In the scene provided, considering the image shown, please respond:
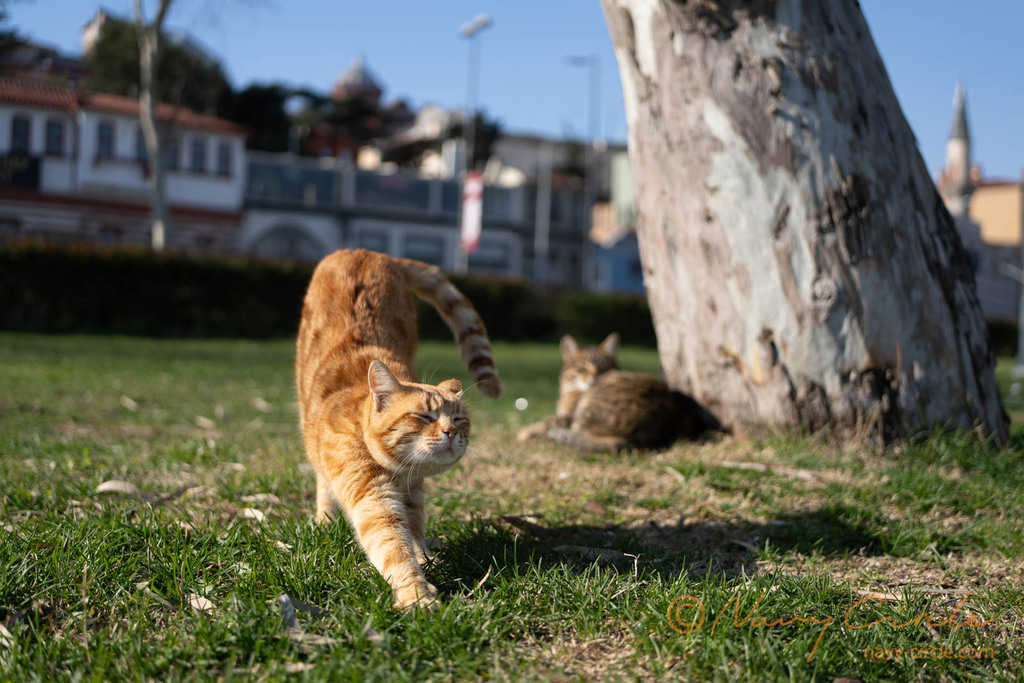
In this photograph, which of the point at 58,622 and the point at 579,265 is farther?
→ the point at 579,265

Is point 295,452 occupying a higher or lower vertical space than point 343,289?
lower

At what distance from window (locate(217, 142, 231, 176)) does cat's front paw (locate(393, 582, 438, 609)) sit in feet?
117

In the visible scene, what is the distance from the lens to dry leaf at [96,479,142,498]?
Result: 142 inches

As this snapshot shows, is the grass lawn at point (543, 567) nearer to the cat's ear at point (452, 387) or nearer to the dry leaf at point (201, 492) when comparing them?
the dry leaf at point (201, 492)

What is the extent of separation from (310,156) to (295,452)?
44118 mm

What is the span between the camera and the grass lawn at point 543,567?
2.12 m

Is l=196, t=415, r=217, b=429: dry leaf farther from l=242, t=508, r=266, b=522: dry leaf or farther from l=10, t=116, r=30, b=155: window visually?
l=10, t=116, r=30, b=155: window

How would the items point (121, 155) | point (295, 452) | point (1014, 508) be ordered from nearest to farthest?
point (1014, 508)
point (295, 452)
point (121, 155)

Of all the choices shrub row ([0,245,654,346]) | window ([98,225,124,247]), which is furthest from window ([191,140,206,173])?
shrub row ([0,245,654,346])

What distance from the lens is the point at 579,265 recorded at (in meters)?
46.6

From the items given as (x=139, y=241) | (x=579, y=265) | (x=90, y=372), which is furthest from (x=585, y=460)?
(x=579, y=265)

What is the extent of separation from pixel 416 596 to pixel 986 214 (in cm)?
5478

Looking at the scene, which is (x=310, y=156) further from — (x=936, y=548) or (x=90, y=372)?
(x=936, y=548)

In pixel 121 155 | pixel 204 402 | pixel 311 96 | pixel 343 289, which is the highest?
pixel 311 96
